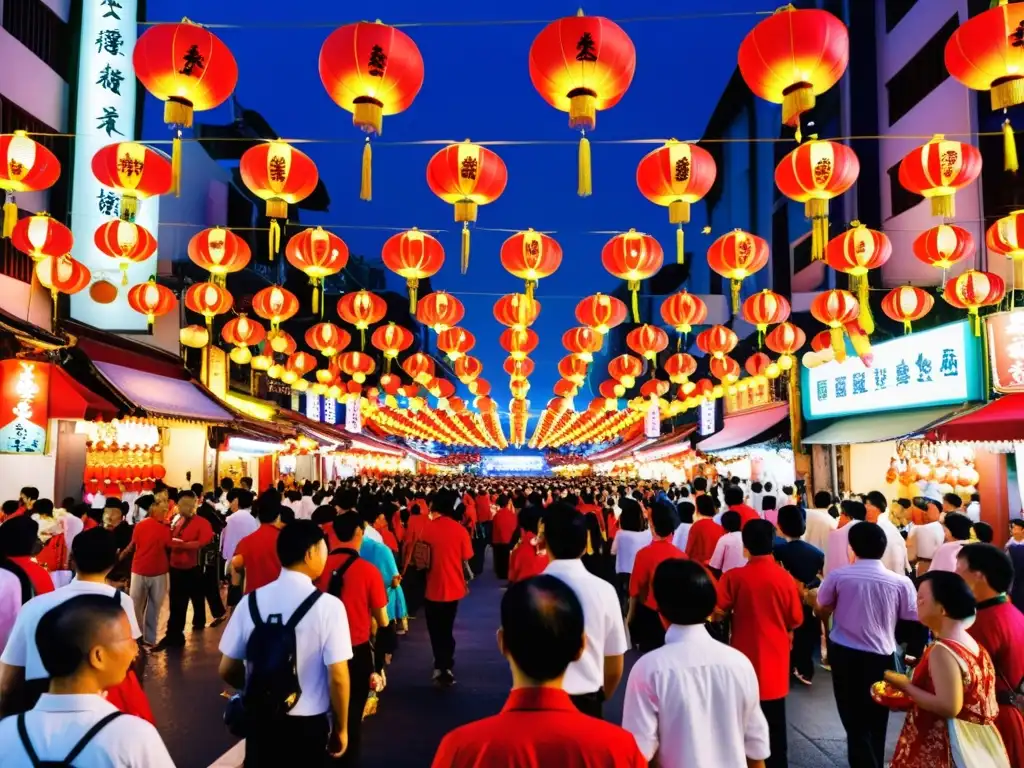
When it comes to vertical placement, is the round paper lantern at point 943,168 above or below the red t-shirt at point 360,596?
above

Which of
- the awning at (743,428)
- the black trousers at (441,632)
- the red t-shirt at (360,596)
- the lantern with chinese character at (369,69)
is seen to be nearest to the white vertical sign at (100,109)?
the lantern with chinese character at (369,69)

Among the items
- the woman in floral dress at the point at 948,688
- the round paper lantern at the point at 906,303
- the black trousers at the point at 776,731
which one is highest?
the round paper lantern at the point at 906,303

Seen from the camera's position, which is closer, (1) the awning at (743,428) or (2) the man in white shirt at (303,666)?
(2) the man in white shirt at (303,666)

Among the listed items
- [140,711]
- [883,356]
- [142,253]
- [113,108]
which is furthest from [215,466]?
[140,711]

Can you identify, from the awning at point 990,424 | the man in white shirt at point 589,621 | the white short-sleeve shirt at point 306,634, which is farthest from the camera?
the awning at point 990,424

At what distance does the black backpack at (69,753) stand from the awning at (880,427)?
13.8 metres

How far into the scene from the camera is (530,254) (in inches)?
458

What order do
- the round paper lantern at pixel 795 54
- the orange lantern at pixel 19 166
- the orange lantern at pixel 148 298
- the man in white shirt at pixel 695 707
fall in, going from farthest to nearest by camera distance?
the orange lantern at pixel 148 298 → the orange lantern at pixel 19 166 → the round paper lantern at pixel 795 54 → the man in white shirt at pixel 695 707

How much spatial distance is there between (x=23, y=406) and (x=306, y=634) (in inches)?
443

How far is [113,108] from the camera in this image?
1452cm

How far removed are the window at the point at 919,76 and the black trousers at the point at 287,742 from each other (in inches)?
686

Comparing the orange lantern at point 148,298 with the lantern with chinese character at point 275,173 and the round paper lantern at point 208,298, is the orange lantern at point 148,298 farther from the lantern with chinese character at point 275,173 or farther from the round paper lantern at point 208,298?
the lantern with chinese character at point 275,173

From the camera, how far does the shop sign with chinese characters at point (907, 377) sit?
46.6 ft

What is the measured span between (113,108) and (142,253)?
5.05 meters
